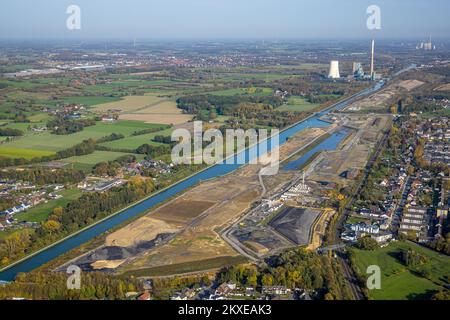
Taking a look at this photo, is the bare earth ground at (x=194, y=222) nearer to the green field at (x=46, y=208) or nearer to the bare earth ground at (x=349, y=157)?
the bare earth ground at (x=349, y=157)

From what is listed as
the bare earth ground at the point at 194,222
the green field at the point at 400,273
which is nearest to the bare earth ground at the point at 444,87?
the bare earth ground at the point at 194,222

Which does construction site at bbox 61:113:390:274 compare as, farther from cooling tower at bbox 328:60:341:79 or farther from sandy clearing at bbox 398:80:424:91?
cooling tower at bbox 328:60:341:79

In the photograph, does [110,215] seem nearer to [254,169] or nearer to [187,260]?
[187,260]

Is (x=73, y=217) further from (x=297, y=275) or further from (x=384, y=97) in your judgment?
(x=384, y=97)

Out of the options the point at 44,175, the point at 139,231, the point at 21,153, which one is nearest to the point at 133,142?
the point at 21,153

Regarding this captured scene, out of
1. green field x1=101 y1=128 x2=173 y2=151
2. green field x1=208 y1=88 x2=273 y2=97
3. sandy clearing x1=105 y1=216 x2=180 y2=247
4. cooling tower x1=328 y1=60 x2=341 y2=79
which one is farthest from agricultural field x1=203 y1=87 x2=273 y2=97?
sandy clearing x1=105 y1=216 x2=180 y2=247

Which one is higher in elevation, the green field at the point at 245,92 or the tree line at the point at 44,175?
the green field at the point at 245,92
